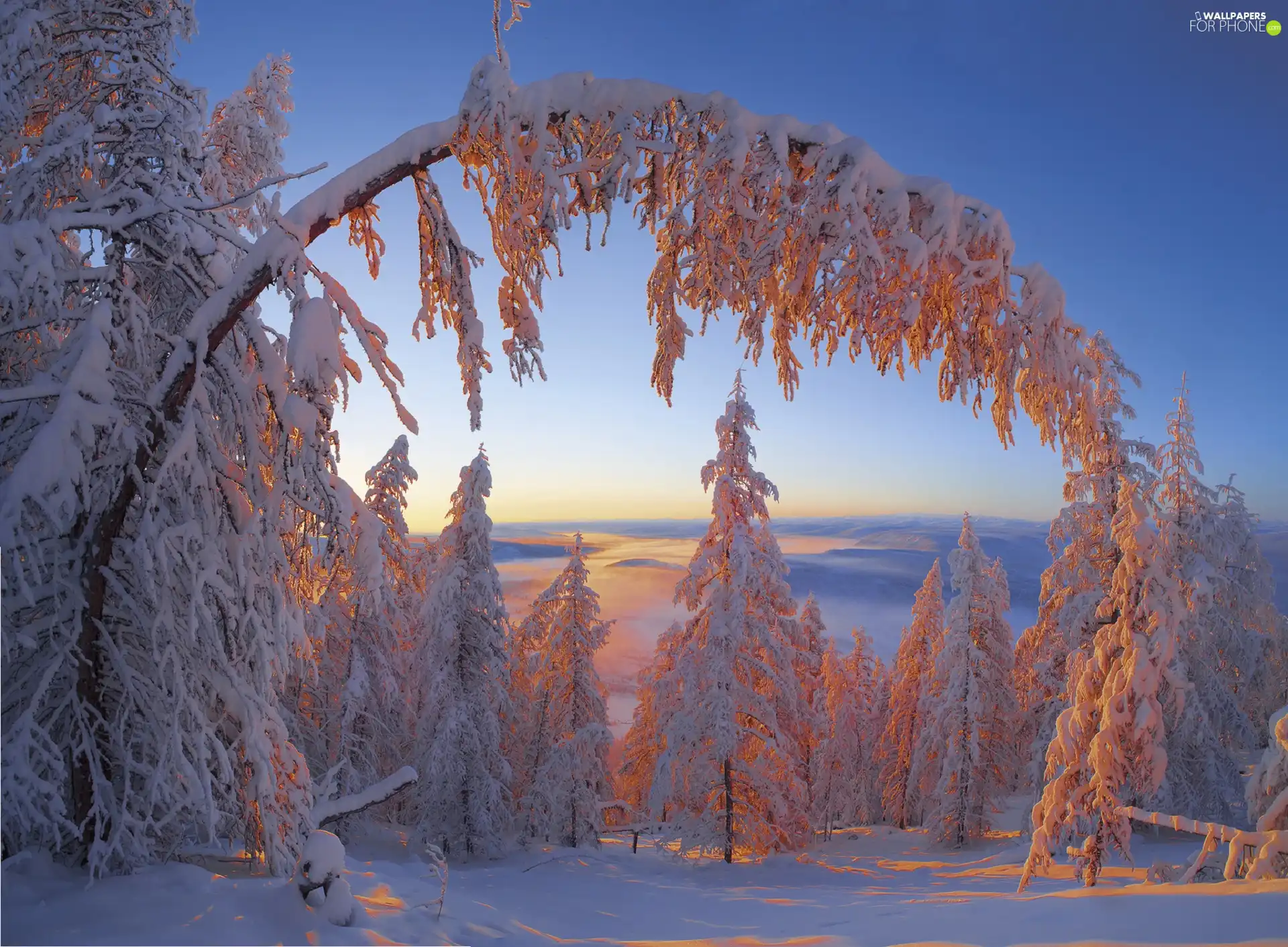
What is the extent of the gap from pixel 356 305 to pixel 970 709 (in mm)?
24833

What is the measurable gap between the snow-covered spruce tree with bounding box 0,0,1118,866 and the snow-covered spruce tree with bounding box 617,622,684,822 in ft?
46.6

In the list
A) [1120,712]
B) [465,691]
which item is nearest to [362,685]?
[465,691]

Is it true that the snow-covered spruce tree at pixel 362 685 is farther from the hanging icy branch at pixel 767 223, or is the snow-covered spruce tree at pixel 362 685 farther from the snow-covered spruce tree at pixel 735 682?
the hanging icy branch at pixel 767 223

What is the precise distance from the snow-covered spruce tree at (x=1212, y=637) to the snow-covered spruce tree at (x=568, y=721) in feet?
50.0

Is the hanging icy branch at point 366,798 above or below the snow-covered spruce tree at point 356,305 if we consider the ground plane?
below

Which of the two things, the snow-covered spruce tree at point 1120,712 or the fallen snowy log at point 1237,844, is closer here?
the fallen snowy log at point 1237,844

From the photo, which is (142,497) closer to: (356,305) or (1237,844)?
(356,305)

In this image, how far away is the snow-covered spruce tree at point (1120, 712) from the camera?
30.3ft

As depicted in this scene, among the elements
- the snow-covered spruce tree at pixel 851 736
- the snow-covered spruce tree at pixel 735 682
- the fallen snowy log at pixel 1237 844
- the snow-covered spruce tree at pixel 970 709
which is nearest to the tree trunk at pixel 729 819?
the snow-covered spruce tree at pixel 735 682

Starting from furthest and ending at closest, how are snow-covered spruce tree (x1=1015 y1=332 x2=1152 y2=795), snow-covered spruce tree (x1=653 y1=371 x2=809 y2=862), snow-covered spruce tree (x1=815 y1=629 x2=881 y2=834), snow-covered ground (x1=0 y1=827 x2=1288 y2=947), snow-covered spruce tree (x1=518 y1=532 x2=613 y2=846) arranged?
snow-covered spruce tree (x1=815 y1=629 x2=881 y2=834) < snow-covered spruce tree (x1=518 y1=532 x2=613 y2=846) < snow-covered spruce tree (x1=653 y1=371 x2=809 y2=862) < snow-covered spruce tree (x1=1015 y1=332 x2=1152 y2=795) < snow-covered ground (x1=0 y1=827 x2=1288 y2=947)

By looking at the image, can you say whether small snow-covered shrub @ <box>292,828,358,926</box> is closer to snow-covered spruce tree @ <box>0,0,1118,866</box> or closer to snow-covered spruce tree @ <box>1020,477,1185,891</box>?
snow-covered spruce tree @ <box>0,0,1118,866</box>

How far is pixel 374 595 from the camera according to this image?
4.56 m

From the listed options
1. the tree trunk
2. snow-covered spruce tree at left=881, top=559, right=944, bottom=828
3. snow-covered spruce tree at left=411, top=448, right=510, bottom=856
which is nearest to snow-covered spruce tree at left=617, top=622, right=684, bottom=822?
the tree trunk

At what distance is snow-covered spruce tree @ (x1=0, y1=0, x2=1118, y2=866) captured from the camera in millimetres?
4035
